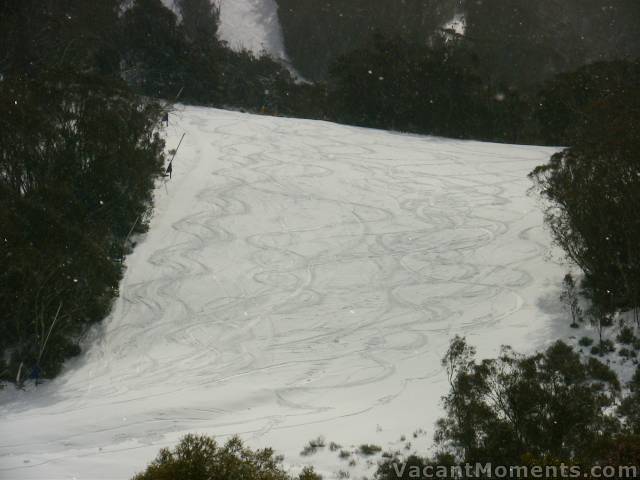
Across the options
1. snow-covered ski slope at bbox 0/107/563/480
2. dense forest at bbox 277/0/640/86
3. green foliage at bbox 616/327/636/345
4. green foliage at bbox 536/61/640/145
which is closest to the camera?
snow-covered ski slope at bbox 0/107/563/480

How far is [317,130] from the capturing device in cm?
4056

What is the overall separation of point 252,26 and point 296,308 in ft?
203

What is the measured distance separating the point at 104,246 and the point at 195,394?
728 cm

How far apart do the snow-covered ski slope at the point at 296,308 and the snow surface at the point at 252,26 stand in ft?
133

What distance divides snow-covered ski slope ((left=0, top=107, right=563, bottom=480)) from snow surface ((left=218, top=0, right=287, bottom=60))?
4068cm

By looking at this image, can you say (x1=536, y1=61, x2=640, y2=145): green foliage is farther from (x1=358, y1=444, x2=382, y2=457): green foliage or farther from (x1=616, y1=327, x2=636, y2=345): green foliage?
(x1=358, y1=444, x2=382, y2=457): green foliage

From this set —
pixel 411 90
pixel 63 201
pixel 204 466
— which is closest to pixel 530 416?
pixel 204 466

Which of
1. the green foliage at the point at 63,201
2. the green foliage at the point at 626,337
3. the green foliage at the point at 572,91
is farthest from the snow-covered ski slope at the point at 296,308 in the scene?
the green foliage at the point at 572,91

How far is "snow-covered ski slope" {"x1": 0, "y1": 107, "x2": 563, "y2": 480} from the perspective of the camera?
46.0 feet

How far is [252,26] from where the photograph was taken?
7675 centimetres

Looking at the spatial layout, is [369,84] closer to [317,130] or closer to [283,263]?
[317,130]

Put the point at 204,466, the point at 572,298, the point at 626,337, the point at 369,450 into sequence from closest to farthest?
the point at 204,466 < the point at 369,450 < the point at 626,337 < the point at 572,298

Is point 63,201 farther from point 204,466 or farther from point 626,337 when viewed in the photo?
point 626,337

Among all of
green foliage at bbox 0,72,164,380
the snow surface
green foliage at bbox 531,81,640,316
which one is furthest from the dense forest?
green foliage at bbox 531,81,640,316
